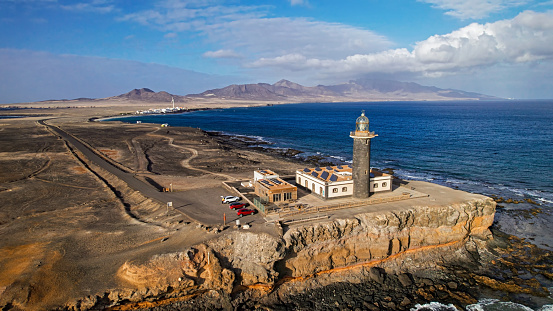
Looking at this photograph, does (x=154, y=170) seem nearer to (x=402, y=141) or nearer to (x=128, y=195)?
(x=128, y=195)

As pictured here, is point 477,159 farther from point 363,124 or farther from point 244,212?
point 244,212

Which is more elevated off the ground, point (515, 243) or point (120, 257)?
point (120, 257)

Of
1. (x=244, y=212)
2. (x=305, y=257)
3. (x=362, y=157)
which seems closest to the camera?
(x=305, y=257)

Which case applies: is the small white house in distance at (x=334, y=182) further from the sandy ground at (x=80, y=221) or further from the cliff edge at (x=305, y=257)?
the sandy ground at (x=80, y=221)

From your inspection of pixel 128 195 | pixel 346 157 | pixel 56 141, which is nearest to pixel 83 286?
pixel 128 195

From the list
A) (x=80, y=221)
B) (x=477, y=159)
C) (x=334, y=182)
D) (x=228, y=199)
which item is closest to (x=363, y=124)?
(x=334, y=182)
